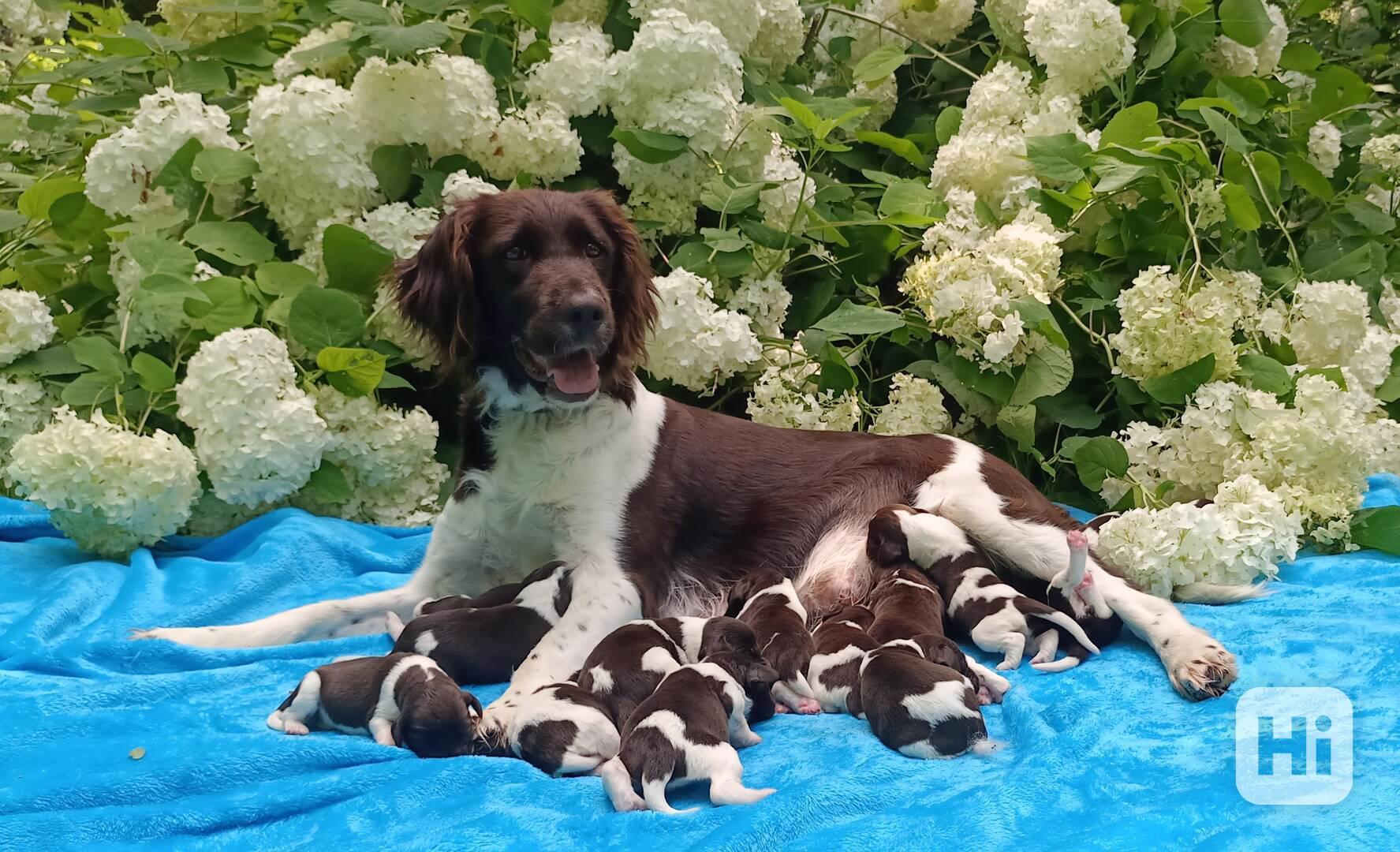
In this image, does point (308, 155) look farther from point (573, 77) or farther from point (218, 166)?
point (573, 77)

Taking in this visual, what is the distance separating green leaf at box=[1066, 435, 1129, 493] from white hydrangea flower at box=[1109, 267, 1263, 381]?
250 millimetres

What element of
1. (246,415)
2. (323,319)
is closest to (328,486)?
(246,415)

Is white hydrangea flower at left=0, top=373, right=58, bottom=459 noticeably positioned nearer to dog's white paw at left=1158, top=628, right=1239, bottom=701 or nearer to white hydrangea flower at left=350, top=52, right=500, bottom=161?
white hydrangea flower at left=350, top=52, right=500, bottom=161

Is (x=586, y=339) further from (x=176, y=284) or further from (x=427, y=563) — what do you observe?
(x=176, y=284)

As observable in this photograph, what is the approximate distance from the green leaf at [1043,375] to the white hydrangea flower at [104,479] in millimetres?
2480

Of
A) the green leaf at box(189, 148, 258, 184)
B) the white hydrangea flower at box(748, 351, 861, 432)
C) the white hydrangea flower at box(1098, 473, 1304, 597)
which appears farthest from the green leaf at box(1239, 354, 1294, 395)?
the green leaf at box(189, 148, 258, 184)

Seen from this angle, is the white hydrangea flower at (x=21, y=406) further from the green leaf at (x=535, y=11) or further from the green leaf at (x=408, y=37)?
the green leaf at (x=535, y=11)

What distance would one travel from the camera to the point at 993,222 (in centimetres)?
384

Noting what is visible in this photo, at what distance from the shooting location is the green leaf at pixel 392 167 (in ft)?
12.6

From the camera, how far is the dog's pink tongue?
Answer: 8.95ft

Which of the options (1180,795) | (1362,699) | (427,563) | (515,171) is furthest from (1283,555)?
(515,171)

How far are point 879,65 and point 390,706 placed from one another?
10.3 feet

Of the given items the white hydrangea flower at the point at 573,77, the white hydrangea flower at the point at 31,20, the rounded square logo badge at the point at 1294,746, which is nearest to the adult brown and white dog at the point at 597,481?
the rounded square logo badge at the point at 1294,746

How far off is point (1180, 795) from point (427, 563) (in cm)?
192
